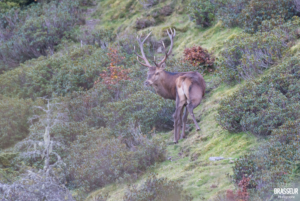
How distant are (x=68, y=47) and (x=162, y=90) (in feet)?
34.5

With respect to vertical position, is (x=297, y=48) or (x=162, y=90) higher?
(x=297, y=48)

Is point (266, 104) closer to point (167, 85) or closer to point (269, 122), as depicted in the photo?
point (269, 122)

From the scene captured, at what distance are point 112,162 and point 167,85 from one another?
2.40 m

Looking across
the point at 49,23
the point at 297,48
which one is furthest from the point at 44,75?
the point at 297,48

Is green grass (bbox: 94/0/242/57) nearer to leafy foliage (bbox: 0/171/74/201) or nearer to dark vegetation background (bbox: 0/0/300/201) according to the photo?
dark vegetation background (bbox: 0/0/300/201)

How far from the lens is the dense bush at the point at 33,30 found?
63.0 ft

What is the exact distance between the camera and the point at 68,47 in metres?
18.4

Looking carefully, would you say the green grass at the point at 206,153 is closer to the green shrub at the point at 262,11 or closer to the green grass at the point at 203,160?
the green grass at the point at 203,160

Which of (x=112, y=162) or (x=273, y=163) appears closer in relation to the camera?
(x=273, y=163)

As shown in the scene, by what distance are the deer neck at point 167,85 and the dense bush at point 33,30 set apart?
10.4 m

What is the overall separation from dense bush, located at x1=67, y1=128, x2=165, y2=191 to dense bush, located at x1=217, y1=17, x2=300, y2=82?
3129 millimetres

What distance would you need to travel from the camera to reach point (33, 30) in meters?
19.9

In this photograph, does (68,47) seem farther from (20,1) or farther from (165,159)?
(165,159)

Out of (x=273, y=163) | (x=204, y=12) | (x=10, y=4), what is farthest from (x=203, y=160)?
(x=10, y=4)
